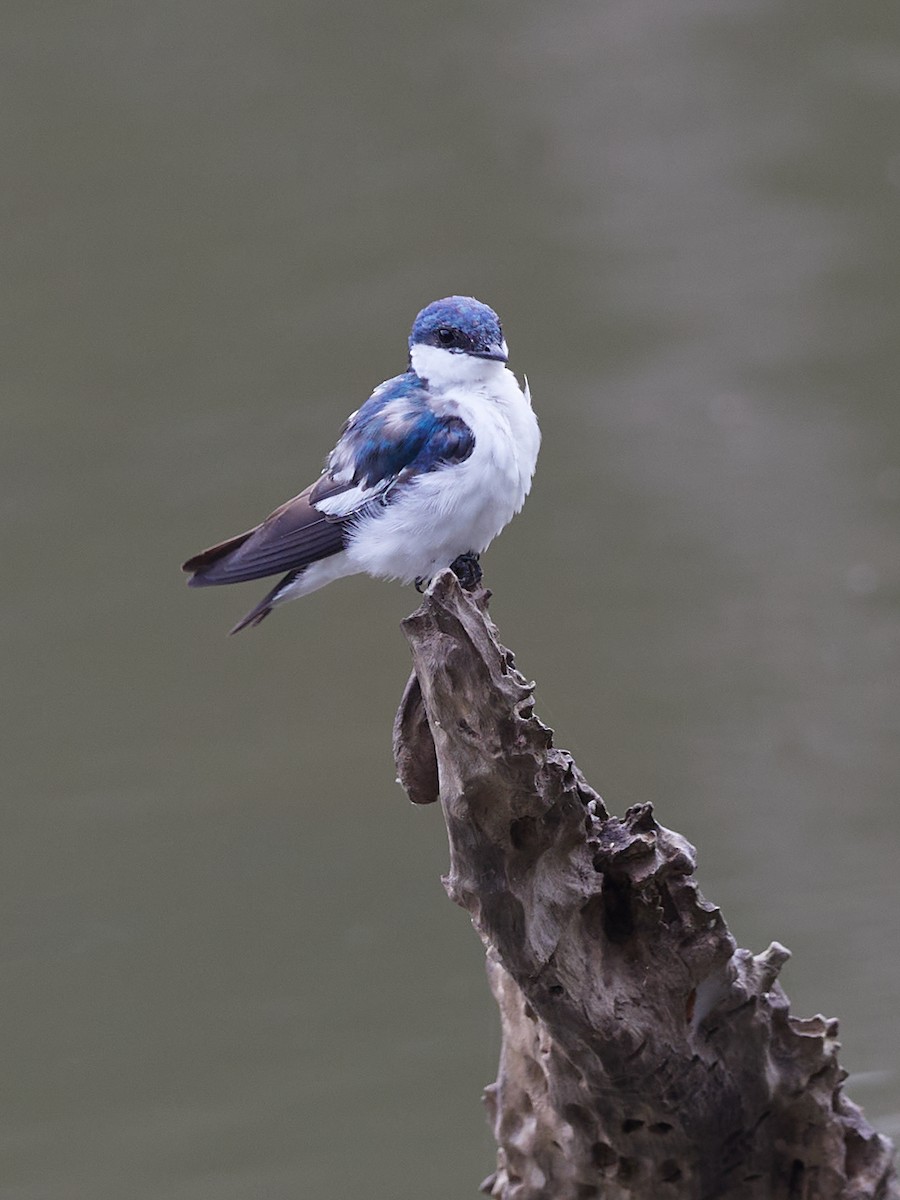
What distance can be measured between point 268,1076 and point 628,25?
99.2 inches

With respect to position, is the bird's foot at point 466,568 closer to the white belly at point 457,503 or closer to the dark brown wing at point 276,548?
the white belly at point 457,503

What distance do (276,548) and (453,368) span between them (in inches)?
10.9

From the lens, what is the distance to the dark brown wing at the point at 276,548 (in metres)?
1.85

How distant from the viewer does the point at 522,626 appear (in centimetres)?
403

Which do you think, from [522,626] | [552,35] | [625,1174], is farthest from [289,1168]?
[552,35]

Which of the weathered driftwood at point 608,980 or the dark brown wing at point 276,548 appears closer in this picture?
the weathered driftwood at point 608,980

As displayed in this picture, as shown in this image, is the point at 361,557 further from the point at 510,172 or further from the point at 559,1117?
the point at 510,172

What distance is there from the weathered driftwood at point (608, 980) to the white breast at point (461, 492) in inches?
6.3

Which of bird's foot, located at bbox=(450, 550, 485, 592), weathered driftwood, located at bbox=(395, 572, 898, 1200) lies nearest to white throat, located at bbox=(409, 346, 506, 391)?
bird's foot, located at bbox=(450, 550, 485, 592)

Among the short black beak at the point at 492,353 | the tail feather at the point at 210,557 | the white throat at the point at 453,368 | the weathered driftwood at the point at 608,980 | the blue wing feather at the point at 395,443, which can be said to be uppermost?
the white throat at the point at 453,368

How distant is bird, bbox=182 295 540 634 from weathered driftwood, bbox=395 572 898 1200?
0.55 ft

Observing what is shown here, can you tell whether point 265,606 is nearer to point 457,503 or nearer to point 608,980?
point 457,503

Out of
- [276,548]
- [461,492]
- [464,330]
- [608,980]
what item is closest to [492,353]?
[464,330]

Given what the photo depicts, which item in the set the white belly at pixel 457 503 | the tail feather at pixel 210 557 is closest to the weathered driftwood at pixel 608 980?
the white belly at pixel 457 503
